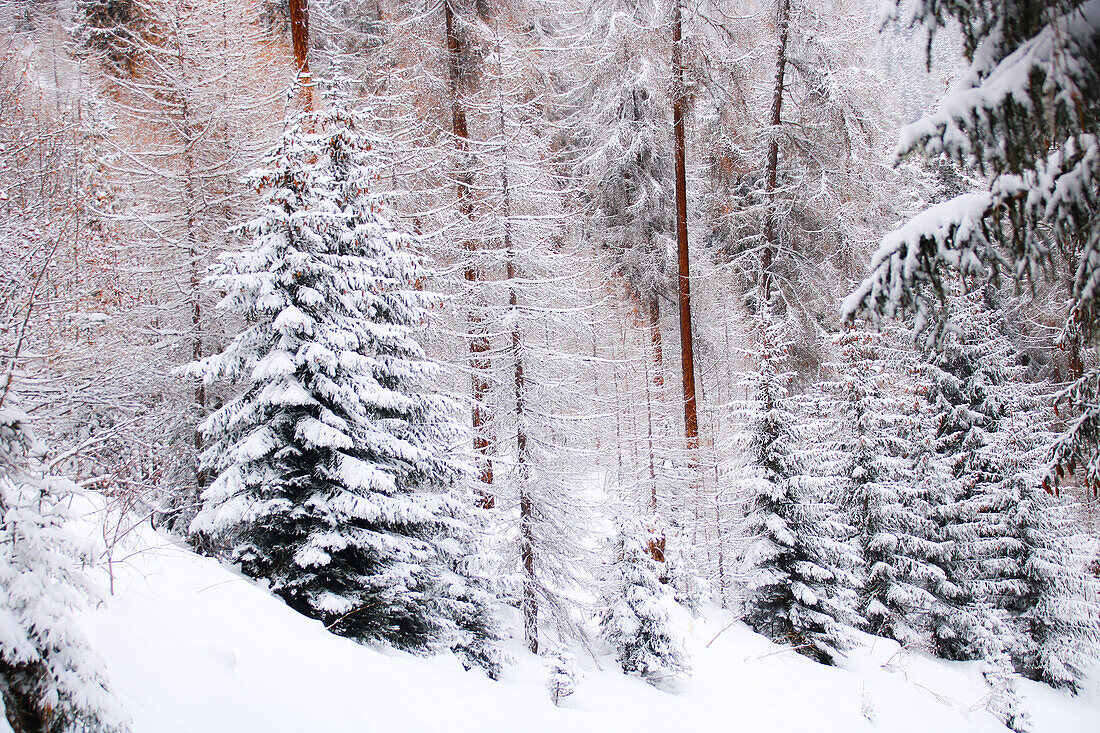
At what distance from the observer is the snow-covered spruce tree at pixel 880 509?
11992 mm

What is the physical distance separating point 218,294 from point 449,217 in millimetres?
4383

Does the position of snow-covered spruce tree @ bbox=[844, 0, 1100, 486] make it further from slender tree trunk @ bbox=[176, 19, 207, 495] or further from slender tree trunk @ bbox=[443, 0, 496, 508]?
slender tree trunk @ bbox=[176, 19, 207, 495]

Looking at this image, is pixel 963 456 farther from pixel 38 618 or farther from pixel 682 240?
pixel 38 618

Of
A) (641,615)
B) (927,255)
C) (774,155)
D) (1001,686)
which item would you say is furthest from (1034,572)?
(927,255)

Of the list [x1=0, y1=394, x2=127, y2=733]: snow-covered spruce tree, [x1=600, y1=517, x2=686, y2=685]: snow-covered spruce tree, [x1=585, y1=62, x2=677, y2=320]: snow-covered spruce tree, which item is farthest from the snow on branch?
[x1=585, y1=62, x2=677, y2=320]: snow-covered spruce tree

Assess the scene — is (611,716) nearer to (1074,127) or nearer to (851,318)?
(851,318)

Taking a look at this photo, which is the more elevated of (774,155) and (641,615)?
(774,155)

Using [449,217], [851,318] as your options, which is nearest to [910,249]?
[851,318]

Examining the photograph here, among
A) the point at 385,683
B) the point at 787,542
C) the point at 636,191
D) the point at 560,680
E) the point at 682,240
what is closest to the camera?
the point at 385,683

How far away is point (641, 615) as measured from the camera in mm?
8836

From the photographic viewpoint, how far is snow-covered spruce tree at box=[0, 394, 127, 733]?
2.73 metres

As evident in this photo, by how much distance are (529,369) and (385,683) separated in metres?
5.85

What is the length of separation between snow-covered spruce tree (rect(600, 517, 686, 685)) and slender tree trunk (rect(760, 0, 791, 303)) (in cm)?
709

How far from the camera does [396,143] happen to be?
1081cm
